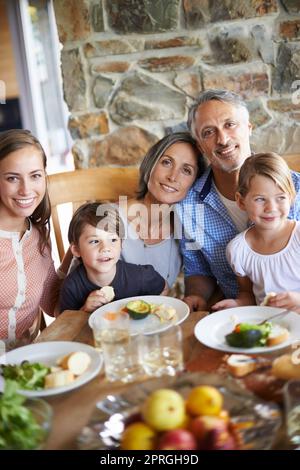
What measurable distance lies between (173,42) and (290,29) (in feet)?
1.78

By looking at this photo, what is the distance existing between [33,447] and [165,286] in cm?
104

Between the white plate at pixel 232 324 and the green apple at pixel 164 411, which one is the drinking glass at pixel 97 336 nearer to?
the white plate at pixel 232 324

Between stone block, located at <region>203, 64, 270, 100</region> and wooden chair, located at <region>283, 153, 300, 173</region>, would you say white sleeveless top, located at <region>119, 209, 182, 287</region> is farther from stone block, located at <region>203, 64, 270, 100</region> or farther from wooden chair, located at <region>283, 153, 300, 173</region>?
stone block, located at <region>203, 64, 270, 100</region>

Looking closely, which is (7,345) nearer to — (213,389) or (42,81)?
(213,389)

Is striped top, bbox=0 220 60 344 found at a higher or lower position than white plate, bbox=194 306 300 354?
lower

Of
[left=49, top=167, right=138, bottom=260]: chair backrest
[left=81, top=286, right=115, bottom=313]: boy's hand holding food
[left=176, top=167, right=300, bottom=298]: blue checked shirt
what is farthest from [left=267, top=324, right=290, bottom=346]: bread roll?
[left=49, top=167, right=138, bottom=260]: chair backrest

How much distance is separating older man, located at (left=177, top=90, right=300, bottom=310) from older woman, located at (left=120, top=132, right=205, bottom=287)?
5 centimetres

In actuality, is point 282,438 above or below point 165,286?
above

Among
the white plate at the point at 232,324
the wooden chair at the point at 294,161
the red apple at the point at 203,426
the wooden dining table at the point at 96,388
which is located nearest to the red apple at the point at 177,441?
the red apple at the point at 203,426

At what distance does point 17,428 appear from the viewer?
2.94 ft

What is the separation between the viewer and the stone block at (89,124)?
9.13 feet

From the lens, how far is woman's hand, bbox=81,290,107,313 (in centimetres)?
154
